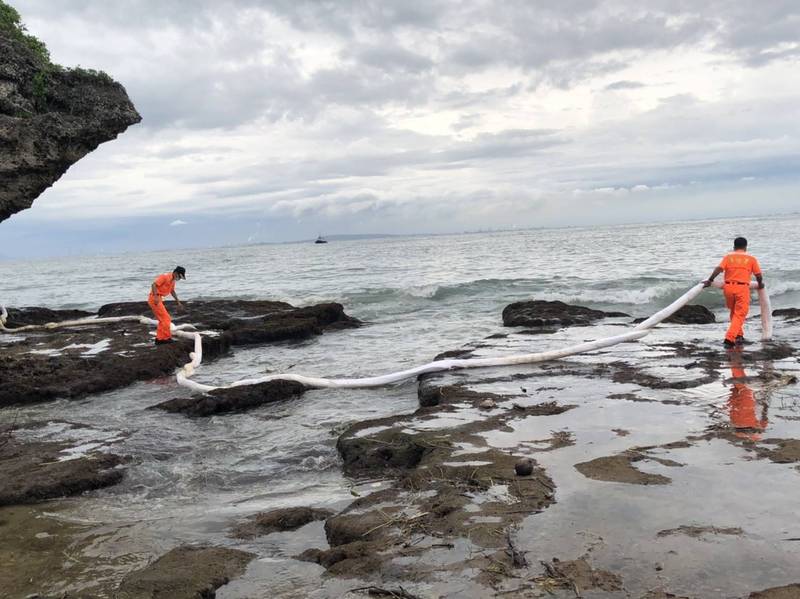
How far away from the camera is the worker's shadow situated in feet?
18.3

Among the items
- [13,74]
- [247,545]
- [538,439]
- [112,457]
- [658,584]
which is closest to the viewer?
[658,584]

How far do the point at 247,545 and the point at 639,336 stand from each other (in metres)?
9.05

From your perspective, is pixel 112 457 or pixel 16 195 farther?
pixel 16 195

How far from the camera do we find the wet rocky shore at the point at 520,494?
3.38 meters

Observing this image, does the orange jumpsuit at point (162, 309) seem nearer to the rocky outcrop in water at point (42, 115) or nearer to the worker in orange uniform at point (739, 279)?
the rocky outcrop in water at point (42, 115)

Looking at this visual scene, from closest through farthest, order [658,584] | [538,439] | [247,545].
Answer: [658,584], [247,545], [538,439]

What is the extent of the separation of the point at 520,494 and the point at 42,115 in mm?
11080

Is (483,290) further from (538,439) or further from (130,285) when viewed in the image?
(130,285)

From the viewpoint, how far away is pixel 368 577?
11.4 ft

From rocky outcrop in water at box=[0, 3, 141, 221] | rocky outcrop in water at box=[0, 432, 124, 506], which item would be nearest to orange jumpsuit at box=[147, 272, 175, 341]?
rocky outcrop in water at box=[0, 3, 141, 221]

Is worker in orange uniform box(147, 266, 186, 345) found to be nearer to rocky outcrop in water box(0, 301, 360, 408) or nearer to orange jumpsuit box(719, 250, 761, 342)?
rocky outcrop in water box(0, 301, 360, 408)

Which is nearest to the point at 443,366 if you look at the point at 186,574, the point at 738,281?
the point at 738,281

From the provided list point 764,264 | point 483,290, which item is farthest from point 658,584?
point 764,264

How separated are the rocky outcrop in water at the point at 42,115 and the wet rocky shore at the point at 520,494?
424cm
